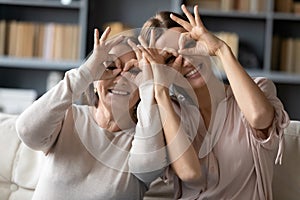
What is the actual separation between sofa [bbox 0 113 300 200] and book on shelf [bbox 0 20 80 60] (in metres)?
1.79

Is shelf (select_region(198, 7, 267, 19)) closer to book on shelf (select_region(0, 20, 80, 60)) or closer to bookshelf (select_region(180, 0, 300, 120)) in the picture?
bookshelf (select_region(180, 0, 300, 120))

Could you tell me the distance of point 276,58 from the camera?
138 inches

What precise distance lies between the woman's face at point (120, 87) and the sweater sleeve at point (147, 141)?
0.03 m

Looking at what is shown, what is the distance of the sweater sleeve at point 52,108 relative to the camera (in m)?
1.32

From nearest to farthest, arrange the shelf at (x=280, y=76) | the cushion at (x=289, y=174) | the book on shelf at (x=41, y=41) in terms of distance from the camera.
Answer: the cushion at (x=289, y=174) → the shelf at (x=280, y=76) → the book on shelf at (x=41, y=41)

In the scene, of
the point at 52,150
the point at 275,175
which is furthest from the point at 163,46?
the point at 275,175

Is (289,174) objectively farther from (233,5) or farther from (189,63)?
(233,5)

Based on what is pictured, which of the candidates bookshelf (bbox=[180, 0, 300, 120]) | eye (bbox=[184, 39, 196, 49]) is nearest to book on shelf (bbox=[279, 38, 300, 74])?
bookshelf (bbox=[180, 0, 300, 120])

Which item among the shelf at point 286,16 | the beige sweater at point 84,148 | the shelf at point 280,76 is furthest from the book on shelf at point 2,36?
the beige sweater at point 84,148

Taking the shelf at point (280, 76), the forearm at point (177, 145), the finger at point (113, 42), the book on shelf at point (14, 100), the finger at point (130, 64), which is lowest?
the book on shelf at point (14, 100)

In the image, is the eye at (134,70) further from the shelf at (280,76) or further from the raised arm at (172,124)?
the shelf at (280,76)

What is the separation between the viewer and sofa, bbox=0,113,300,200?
159 centimetres

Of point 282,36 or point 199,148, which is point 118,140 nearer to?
point 199,148

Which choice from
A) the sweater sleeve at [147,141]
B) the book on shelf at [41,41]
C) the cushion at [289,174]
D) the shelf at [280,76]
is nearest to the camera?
the sweater sleeve at [147,141]
